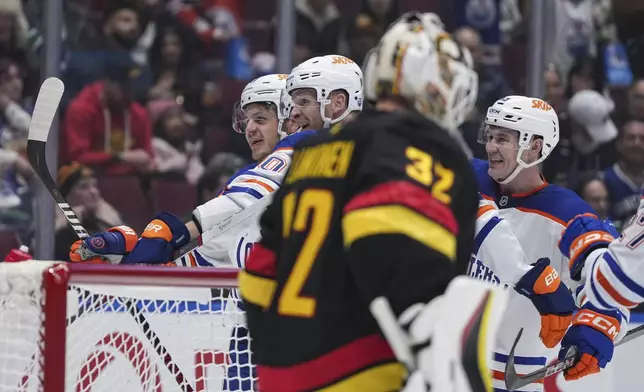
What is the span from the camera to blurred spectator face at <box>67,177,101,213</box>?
5594 mm

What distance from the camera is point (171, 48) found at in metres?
6.32

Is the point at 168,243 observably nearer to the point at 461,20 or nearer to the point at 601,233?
the point at 601,233

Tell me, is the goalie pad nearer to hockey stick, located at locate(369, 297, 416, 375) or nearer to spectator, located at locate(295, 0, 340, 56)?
hockey stick, located at locate(369, 297, 416, 375)

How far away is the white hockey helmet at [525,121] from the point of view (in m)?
3.97

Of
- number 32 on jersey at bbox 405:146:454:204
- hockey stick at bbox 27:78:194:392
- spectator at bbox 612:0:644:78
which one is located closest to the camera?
number 32 on jersey at bbox 405:146:454:204

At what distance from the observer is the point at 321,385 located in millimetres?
1968

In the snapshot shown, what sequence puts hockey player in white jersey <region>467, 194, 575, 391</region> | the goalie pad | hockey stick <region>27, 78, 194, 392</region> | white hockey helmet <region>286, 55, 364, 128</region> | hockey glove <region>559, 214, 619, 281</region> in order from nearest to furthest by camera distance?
the goalie pad
hockey stick <region>27, 78, 194, 392</region>
hockey player in white jersey <region>467, 194, 575, 391</region>
hockey glove <region>559, 214, 619, 281</region>
white hockey helmet <region>286, 55, 364, 128</region>

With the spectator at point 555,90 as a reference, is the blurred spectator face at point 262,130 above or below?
below

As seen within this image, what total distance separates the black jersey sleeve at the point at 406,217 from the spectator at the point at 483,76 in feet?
13.8

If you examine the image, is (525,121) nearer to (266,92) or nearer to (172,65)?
(266,92)

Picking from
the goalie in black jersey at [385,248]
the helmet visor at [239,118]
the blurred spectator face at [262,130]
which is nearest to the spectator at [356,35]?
the helmet visor at [239,118]

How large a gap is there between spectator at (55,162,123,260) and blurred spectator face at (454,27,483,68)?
1.86m

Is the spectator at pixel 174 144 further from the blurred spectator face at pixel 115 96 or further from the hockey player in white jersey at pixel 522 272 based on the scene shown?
the hockey player in white jersey at pixel 522 272

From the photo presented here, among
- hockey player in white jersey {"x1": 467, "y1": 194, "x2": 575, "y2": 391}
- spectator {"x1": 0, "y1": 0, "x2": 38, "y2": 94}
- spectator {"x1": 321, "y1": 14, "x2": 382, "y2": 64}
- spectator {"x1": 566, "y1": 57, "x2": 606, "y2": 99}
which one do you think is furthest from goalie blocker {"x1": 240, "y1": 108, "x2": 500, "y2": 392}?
spectator {"x1": 566, "y1": 57, "x2": 606, "y2": 99}
